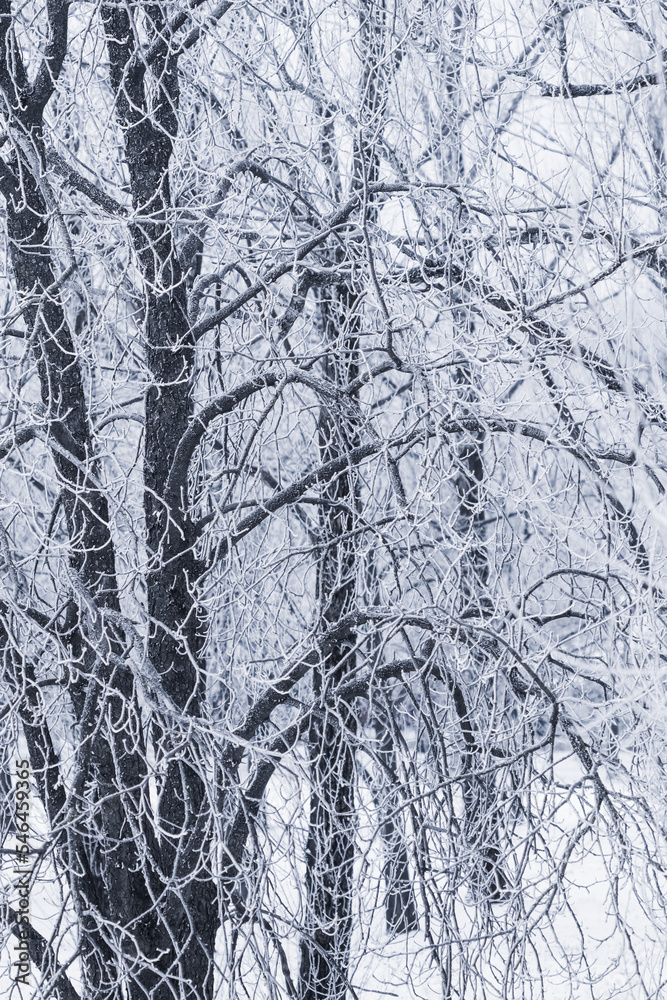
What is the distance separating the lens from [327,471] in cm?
537

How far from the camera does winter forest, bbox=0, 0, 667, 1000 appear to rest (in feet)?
15.5

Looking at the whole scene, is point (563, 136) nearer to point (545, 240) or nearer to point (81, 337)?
point (545, 240)

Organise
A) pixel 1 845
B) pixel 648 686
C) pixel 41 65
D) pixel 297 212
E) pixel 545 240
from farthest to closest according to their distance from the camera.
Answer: pixel 297 212
pixel 545 240
pixel 41 65
pixel 1 845
pixel 648 686

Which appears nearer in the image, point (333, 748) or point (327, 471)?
point (327, 471)

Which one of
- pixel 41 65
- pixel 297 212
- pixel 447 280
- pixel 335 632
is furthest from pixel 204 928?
pixel 41 65

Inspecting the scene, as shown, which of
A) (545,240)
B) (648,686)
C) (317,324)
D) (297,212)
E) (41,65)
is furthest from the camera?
(317,324)

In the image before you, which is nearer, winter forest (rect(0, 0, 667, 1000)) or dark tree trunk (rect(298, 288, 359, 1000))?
winter forest (rect(0, 0, 667, 1000))

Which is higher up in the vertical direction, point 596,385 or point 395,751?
point 596,385

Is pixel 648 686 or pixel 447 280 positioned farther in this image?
pixel 447 280

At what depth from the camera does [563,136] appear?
19.1ft

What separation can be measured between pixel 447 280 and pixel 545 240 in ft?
2.40

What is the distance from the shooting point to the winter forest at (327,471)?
4719 mm

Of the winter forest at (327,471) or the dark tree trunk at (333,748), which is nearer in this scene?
the winter forest at (327,471)

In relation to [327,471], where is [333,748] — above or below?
below
